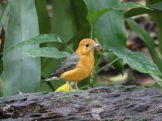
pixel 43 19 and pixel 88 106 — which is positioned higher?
pixel 43 19

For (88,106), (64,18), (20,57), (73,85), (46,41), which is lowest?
(73,85)

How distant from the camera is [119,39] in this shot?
505 cm

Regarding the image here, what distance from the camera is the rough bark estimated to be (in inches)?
127

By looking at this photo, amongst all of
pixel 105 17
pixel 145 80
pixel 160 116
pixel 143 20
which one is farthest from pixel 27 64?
pixel 143 20

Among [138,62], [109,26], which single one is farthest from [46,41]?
[138,62]

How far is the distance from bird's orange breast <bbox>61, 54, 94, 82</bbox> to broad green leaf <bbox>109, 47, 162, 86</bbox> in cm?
25

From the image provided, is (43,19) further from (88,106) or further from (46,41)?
(88,106)

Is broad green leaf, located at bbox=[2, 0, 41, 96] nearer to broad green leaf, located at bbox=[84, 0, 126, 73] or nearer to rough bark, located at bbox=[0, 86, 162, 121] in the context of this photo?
broad green leaf, located at bbox=[84, 0, 126, 73]

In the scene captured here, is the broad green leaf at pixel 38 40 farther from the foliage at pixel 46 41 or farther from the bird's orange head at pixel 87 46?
the bird's orange head at pixel 87 46

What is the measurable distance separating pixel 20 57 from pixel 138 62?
1202 millimetres

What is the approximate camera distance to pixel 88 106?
11.4 ft

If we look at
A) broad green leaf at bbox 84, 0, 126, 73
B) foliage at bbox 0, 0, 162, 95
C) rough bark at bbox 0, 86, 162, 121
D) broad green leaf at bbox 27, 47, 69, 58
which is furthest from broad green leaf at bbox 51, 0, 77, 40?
rough bark at bbox 0, 86, 162, 121

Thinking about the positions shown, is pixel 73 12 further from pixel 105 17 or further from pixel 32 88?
pixel 32 88

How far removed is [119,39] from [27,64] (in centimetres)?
92
